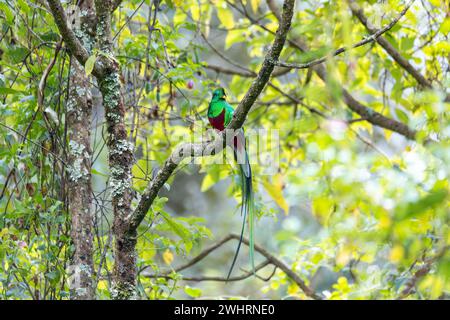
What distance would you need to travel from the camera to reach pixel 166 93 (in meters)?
4.14

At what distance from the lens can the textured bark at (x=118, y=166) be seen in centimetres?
208

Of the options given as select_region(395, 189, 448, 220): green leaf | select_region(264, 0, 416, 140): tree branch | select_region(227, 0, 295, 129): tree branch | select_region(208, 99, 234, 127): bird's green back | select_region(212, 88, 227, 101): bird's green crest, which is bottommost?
select_region(395, 189, 448, 220): green leaf

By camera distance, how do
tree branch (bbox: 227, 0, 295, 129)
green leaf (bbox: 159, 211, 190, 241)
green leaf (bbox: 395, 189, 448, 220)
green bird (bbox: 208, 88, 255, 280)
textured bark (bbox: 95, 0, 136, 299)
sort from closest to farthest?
green leaf (bbox: 395, 189, 448, 220)
tree branch (bbox: 227, 0, 295, 129)
textured bark (bbox: 95, 0, 136, 299)
green leaf (bbox: 159, 211, 190, 241)
green bird (bbox: 208, 88, 255, 280)

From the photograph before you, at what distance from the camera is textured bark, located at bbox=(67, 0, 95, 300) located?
218 centimetres

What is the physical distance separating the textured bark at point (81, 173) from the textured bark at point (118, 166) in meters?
0.11

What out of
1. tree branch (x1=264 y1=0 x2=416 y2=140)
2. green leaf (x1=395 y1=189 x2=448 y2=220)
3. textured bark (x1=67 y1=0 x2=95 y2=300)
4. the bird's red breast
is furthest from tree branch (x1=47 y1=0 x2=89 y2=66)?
→ tree branch (x1=264 y1=0 x2=416 y2=140)

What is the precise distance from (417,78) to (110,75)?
2050mm

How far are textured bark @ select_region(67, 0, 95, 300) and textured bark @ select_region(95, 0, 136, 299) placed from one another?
0.11 m

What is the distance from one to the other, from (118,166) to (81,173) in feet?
0.60

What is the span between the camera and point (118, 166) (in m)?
2.14

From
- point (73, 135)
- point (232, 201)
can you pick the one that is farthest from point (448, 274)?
point (232, 201)

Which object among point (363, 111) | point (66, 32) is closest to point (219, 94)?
point (363, 111)

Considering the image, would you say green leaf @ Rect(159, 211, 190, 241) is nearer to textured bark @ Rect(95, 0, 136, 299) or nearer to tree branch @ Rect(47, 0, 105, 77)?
textured bark @ Rect(95, 0, 136, 299)

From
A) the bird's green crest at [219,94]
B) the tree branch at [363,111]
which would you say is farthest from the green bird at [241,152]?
the tree branch at [363,111]
